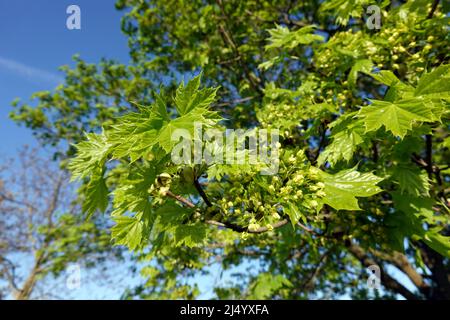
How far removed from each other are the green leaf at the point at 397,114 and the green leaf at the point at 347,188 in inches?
15.4

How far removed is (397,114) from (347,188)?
58 centimetres

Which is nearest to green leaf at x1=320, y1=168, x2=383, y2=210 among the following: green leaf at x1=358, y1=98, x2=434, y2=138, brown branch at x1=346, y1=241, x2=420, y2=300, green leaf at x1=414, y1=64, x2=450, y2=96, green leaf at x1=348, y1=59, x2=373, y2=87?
green leaf at x1=358, y1=98, x2=434, y2=138

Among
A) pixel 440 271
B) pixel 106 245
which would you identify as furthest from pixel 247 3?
pixel 106 245

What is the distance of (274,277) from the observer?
624cm

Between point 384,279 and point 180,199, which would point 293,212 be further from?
point 384,279

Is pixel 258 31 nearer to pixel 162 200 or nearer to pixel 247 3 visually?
pixel 247 3

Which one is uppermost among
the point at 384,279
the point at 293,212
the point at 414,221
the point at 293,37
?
the point at 293,37

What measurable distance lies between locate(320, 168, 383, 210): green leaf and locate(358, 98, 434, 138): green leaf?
39 cm

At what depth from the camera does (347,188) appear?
7.41ft

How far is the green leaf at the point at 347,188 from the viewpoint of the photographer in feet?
6.82

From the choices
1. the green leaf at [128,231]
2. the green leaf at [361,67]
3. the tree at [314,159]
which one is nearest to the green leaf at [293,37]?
the tree at [314,159]

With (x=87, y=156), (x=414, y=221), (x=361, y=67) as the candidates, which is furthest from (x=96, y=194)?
(x=414, y=221)

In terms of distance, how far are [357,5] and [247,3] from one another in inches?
160

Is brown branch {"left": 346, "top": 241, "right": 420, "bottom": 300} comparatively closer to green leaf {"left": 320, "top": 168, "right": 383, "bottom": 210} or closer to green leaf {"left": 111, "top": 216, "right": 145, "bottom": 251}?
green leaf {"left": 320, "top": 168, "right": 383, "bottom": 210}
